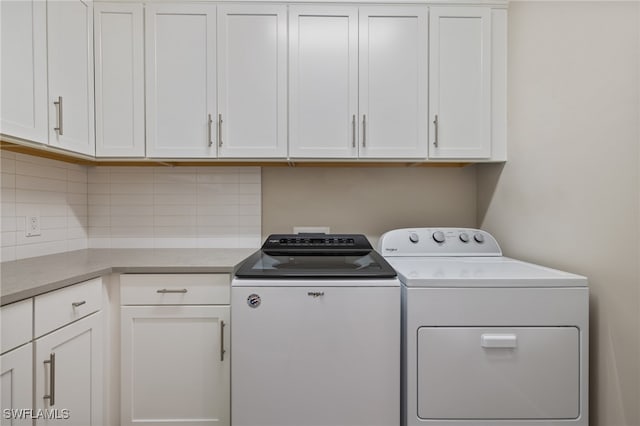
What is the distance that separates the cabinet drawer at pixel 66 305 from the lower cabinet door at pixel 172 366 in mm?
150

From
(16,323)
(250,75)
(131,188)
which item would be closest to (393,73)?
(250,75)

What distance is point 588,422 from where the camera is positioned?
1.23 m

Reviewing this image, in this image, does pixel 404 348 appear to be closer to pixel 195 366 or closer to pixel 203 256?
pixel 195 366

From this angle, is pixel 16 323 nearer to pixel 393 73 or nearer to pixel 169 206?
pixel 169 206

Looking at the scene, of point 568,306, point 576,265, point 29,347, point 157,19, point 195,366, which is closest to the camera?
point 29,347

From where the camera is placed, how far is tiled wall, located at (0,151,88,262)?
59.7 inches

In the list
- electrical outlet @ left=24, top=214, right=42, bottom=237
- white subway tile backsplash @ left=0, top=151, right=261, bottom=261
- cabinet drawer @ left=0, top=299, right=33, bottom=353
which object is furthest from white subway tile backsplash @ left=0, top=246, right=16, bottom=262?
cabinet drawer @ left=0, top=299, right=33, bottom=353

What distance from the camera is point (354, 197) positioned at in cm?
209

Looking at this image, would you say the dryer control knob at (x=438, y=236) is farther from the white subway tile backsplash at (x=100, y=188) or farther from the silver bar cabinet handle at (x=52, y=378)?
the white subway tile backsplash at (x=100, y=188)

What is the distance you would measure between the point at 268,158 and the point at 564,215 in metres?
1.34

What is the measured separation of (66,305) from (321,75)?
4.79ft

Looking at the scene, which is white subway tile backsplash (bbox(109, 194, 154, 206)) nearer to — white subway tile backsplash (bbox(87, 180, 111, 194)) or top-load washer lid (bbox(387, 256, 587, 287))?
white subway tile backsplash (bbox(87, 180, 111, 194))

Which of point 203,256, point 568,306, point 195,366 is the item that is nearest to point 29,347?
point 195,366

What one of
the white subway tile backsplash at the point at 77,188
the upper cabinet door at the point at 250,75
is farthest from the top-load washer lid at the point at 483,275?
the white subway tile backsplash at the point at 77,188
